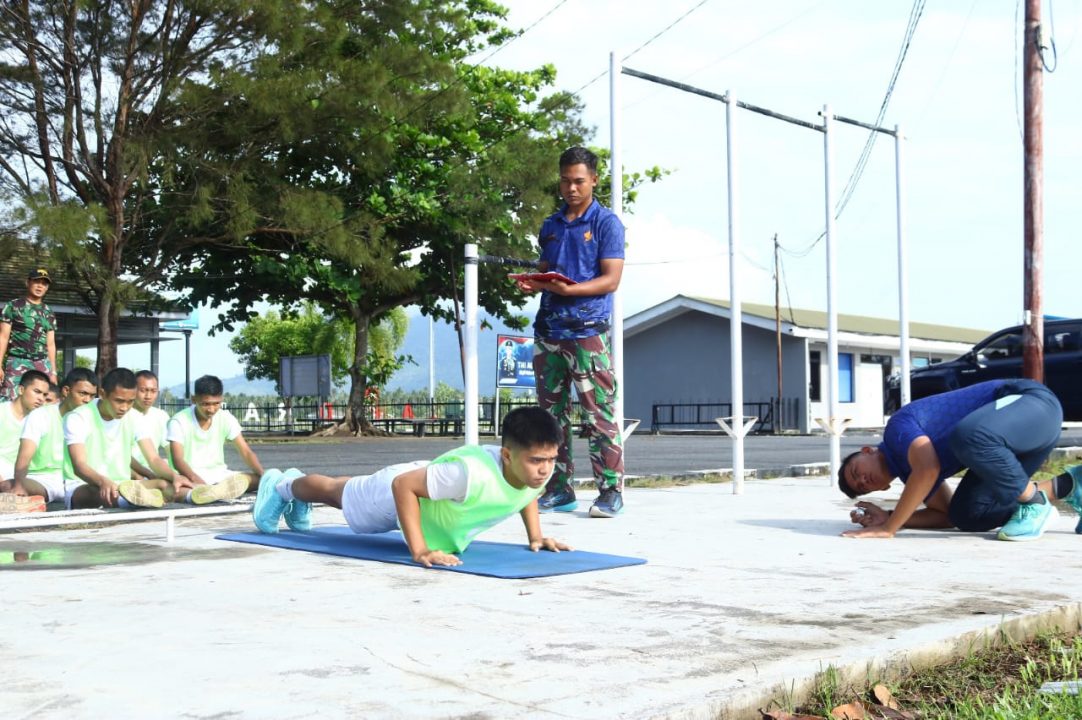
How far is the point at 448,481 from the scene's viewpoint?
459 cm

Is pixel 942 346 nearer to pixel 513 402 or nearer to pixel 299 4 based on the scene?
pixel 513 402

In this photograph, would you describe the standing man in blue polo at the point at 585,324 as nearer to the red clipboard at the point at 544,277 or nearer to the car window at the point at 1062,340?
the red clipboard at the point at 544,277

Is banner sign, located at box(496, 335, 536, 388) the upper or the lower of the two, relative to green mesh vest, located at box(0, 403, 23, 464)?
upper

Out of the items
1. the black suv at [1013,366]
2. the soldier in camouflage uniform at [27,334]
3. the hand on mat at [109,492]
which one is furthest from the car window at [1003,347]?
the hand on mat at [109,492]

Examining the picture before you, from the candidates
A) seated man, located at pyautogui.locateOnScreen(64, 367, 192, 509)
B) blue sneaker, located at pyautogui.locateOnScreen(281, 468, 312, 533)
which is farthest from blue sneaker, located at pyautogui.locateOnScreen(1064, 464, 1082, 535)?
seated man, located at pyautogui.locateOnScreen(64, 367, 192, 509)

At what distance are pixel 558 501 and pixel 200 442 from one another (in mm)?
2391

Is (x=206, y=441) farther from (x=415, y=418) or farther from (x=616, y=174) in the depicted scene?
(x=415, y=418)

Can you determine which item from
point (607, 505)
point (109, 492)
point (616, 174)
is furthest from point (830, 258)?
point (109, 492)

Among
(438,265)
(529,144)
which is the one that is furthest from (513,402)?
(529,144)

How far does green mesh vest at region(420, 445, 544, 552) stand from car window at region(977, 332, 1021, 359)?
17.5 meters

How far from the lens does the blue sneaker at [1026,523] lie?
561 cm

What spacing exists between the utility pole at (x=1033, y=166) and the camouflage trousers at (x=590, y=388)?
21.0ft

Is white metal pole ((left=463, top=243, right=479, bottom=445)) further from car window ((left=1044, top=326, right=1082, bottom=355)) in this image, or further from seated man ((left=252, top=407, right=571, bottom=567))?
car window ((left=1044, top=326, right=1082, bottom=355))

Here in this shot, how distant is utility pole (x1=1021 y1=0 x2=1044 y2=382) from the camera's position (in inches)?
456
